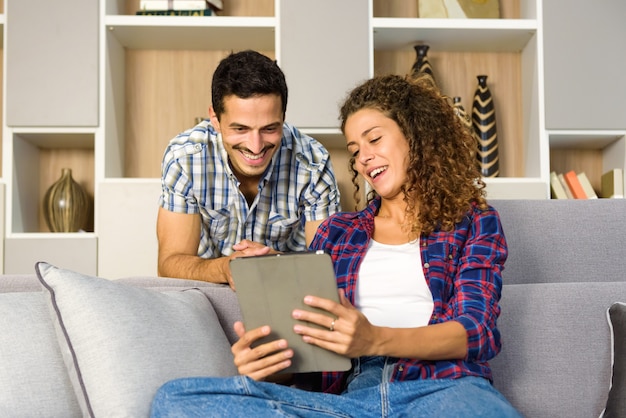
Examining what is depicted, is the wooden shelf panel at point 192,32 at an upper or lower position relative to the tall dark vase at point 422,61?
upper

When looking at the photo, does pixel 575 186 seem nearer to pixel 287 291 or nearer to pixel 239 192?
pixel 239 192

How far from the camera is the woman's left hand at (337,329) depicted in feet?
4.24

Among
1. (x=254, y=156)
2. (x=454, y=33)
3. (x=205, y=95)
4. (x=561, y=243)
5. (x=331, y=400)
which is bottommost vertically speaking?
(x=331, y=400)

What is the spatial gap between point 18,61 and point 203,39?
2.57 feet

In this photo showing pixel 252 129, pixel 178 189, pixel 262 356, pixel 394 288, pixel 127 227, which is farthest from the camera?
pixel 127 227

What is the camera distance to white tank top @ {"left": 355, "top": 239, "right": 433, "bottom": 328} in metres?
1.52

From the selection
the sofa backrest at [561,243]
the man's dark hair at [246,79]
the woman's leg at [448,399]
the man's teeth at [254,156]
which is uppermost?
the man's dark hair at [246,79]

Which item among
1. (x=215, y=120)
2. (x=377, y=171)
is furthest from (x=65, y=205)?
(x=377, y=171)

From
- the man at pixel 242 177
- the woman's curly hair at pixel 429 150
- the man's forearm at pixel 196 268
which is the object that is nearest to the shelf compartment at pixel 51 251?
the man at pixel 242 177

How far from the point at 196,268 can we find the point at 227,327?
31 cm

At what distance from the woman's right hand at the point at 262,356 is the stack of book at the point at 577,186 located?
90.8 inches

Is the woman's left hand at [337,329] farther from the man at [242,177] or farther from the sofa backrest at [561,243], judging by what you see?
the man at [242,177]

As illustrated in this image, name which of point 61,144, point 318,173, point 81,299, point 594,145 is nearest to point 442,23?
point 594,145

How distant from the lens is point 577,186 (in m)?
3.39
